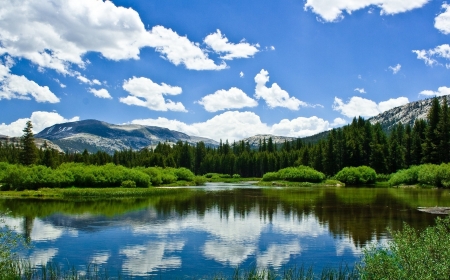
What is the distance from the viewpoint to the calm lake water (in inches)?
892

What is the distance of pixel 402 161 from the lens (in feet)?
395

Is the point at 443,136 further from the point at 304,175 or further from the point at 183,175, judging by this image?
the point at 183,175

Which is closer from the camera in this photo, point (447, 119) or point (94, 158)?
point (447, 119)

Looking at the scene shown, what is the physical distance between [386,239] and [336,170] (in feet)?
356

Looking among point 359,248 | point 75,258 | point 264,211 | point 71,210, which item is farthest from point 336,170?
point 75,258

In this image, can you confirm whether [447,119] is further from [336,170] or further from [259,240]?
[259,240]

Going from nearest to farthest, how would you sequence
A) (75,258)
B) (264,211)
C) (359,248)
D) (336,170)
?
(75,258), (359,248), (264,211), (336,170)

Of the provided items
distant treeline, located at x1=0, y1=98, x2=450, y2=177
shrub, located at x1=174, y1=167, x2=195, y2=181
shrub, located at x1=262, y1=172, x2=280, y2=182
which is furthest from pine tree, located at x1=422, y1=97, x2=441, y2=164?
shrub, located at x1=174, y1=167, x2=195, y2=181

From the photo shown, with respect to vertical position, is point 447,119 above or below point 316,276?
above

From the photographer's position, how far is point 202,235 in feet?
104

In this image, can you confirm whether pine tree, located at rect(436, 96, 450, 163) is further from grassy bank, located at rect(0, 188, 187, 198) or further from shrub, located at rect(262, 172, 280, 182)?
grassy bank, located at rect(0, 188, 187, 198)

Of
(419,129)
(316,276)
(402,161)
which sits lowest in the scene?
(316,276)

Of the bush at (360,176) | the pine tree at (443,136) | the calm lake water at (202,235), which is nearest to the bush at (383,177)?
the bush at (360,176)

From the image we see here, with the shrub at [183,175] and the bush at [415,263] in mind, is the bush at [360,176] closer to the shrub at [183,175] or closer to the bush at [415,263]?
the shrub at [183,175]
